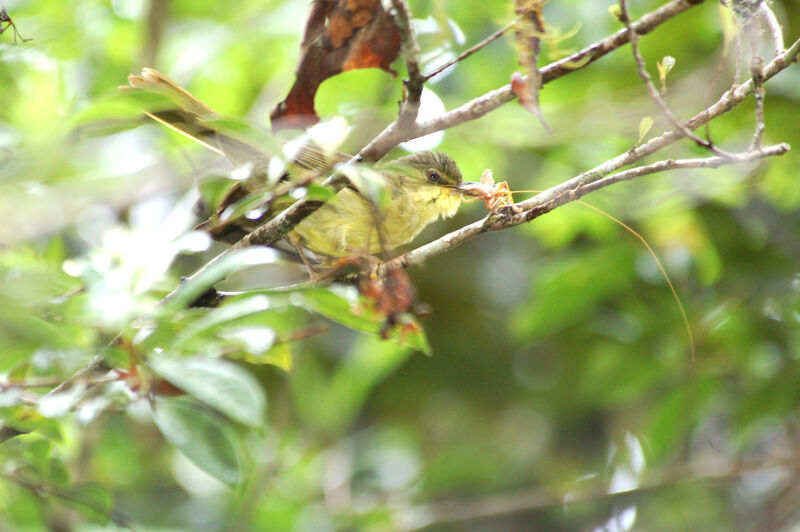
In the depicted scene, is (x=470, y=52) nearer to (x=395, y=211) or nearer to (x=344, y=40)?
(x=344, y=40)

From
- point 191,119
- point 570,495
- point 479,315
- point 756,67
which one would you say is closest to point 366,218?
point 191,119

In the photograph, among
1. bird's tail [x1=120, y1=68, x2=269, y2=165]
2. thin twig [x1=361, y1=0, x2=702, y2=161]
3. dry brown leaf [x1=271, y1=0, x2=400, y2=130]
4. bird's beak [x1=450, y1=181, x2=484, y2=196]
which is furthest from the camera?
bird's beak [x1=450, y1=181, x2=484, y2=196]

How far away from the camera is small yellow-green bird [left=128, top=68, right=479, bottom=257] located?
293 centimetres

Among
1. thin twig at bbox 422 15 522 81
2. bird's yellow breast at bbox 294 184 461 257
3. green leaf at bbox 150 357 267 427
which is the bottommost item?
green leaf at bbox 150 357 267 427

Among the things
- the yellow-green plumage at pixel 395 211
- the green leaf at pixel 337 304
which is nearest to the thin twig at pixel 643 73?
the green leaf at pixel 337 304

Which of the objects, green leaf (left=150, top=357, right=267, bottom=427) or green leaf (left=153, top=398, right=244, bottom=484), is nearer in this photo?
green leaf (left=150, top=357, right=267, bottom=427)

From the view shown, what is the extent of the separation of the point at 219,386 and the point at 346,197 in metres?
1.87

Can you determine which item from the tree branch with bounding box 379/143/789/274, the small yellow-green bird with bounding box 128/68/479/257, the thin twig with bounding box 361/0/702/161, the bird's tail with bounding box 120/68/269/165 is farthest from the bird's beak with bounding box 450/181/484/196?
the thin twig with bounding box 361/0/702/161

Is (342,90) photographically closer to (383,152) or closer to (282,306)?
(383,152)

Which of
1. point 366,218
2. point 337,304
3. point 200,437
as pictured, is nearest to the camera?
point 337,304

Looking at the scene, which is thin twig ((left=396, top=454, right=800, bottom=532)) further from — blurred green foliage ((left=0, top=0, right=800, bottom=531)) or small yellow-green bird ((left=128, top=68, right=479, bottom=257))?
small yellow-green bird ((left=128, top=68, right=479, bottom=257))

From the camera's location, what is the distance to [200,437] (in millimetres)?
2076

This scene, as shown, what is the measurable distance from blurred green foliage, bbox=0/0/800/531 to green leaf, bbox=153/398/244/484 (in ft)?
1.05

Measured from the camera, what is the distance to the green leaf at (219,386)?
5.76 feet
